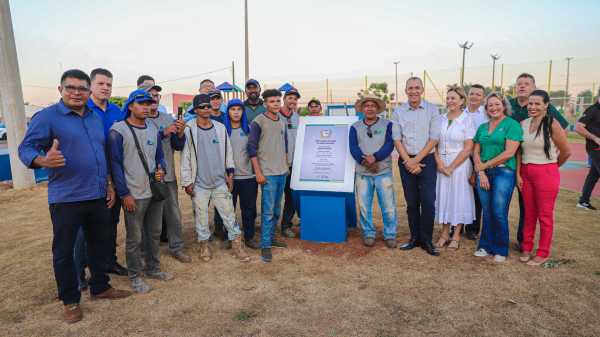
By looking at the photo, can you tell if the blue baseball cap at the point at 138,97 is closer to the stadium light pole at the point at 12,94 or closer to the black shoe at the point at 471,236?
the black shoe at the point at 471,236

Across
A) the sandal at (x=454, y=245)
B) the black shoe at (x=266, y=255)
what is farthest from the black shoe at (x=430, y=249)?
the black shoe at (x=266, y=255)

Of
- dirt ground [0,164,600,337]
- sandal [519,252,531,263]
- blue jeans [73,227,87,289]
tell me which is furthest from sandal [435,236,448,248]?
blue jeans [73,227,87,289]

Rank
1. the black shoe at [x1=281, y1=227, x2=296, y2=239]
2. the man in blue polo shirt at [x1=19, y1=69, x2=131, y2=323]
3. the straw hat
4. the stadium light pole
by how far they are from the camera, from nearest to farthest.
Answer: the man in blue polo shirt at [x1=19, y1=69, x2=131, y2=323], the straw hat, the black shoe at [x1=281, y1=227, x2=296, y2=239], the stadium light pole

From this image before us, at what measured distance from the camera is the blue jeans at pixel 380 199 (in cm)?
460

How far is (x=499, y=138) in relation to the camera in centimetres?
404

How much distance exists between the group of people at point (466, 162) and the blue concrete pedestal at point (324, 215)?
10.6 inches

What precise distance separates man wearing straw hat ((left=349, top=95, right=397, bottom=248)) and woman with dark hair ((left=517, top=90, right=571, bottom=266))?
1428 mm

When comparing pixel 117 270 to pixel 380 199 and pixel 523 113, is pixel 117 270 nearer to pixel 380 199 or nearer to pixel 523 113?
pixel 380 199

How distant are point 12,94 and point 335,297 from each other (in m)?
9.03

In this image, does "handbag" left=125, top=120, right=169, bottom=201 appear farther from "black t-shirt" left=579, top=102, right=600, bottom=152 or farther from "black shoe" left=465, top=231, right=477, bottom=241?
"black t-shirt" left=579, top=102, right=600, bottom=152

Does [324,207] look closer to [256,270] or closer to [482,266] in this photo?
[256,270]

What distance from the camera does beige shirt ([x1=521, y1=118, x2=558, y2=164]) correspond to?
3.95 meters

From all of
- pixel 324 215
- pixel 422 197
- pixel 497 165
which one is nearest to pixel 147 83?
pixel 324 215

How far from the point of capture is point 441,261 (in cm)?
423
